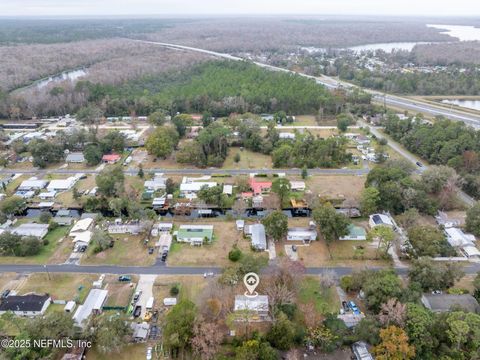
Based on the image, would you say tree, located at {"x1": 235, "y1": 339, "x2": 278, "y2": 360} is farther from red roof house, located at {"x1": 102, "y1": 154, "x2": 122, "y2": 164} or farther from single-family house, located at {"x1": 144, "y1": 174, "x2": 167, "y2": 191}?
red roof house, located at {"x1": 102, "y1": 154, "x2": 122, "y2": 164}

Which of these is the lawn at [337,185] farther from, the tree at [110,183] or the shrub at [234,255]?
the tree at [110,183]

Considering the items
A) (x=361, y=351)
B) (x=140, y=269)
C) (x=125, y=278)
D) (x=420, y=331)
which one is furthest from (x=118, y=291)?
(x=420, y=331)

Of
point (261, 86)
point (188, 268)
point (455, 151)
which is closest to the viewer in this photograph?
point (188, 268)

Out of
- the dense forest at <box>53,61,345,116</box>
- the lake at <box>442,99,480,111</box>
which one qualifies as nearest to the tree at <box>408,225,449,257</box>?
the dense forest at <box>53,61,345,116</box>

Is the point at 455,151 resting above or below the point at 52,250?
above

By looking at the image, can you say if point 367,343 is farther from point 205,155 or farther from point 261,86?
point 261,86

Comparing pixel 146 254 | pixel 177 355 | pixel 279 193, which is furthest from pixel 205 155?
pixel 177 355
